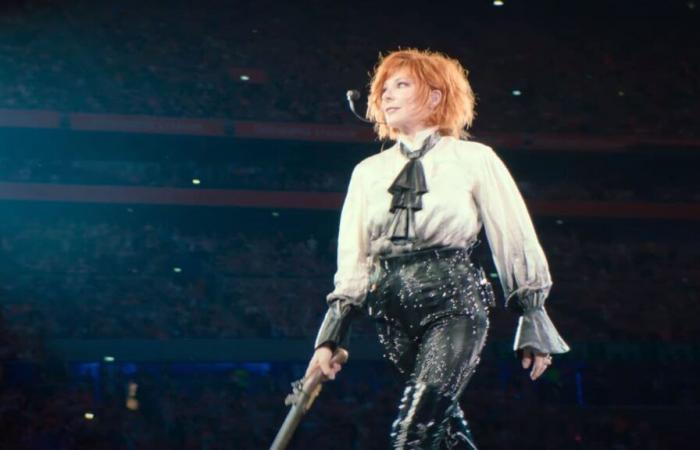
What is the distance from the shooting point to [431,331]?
264cm

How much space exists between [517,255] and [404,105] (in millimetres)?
496

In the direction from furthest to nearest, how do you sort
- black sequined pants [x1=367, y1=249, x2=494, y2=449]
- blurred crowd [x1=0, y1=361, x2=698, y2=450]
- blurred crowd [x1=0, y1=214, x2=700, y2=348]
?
blurred crowd [x1=0, y1=214, x2=700, y2=348] < blurred crowd [x1=0, y1=361, x2=698, y2=450] < black sequined pants [x1=367, y1=249, x2=494, y2=449]

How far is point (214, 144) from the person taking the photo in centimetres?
934

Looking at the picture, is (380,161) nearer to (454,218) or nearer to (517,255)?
Answer: (454,218)

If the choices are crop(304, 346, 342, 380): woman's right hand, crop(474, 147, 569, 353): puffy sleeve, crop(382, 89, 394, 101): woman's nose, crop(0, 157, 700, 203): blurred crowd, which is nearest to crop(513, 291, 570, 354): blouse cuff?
crop(474, 147, 569, 353): puffy sleeve

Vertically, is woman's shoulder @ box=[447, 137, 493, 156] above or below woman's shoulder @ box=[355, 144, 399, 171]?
above

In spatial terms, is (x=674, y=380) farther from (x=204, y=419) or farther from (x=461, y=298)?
(x=461, y=298)

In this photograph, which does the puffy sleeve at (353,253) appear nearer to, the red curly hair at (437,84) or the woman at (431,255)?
the woman at (431,255)

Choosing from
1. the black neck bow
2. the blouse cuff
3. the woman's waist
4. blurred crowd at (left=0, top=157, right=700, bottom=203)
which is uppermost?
blurred crowd at (left=0, top=157, right=700, bottom=203)

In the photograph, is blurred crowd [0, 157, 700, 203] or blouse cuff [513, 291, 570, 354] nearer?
blouse cuff [513, 291, 570, 354]

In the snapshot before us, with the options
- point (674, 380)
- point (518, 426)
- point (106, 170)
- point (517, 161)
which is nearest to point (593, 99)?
point (517, 161)

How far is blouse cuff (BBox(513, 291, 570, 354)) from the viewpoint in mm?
2596

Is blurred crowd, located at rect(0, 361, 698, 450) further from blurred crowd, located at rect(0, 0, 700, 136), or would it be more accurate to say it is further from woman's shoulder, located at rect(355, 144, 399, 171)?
woman's shoulder, located at rect(355, 144, 399, 171)

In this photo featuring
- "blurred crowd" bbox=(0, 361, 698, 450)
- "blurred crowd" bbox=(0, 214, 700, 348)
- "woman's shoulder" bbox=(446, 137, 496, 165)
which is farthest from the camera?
"blurred crowd" bbox=(0, 214, 700, 348)
